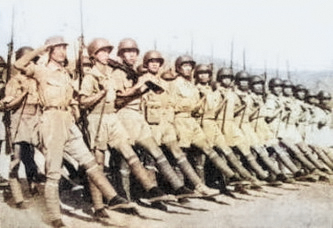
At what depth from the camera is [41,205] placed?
6262 mm

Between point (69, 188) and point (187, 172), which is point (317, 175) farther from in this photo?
point (69, 188)

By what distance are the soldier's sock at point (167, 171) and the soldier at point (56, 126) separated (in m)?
0.85

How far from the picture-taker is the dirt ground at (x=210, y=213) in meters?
5.96

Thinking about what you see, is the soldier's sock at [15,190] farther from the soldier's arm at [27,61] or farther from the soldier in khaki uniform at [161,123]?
the soldier in khaki uniform at [161,123]

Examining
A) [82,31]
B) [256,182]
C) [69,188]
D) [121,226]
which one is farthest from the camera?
[256,182]

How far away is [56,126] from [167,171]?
1443 millimetres

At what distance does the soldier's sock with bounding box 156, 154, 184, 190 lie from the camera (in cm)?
663

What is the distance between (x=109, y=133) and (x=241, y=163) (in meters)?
2.43

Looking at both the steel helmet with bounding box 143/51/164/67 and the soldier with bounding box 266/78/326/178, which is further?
the soldier with bounding box 266/78/326/178

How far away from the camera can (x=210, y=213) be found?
21.6 feet

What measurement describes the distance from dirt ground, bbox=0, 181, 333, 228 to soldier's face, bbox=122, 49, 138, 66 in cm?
155

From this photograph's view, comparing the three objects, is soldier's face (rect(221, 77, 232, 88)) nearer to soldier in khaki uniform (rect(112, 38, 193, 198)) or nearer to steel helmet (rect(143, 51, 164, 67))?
steel helmet (rect(143, 51, 164, 67))

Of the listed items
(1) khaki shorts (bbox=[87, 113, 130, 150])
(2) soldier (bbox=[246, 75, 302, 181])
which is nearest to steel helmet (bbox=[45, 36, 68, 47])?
(1) khaki shorts (bbox=[87, 113, 130, 150])

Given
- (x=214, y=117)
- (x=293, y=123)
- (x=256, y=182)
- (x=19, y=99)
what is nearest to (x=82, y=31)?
(x=19, y=99)
